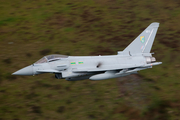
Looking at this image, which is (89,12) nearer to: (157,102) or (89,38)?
(89,38)

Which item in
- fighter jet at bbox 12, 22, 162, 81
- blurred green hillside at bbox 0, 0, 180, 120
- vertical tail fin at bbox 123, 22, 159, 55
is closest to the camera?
fighter jet at bbox 12, 22, 162, 81

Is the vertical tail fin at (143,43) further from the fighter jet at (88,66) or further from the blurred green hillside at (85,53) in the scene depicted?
the blurred green hillside at (85,53)

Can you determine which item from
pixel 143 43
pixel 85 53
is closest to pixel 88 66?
pixel 143 43

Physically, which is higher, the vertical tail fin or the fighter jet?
the vertical tail fin

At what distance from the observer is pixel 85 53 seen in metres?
32.6

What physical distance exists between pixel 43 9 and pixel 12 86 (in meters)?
15.6

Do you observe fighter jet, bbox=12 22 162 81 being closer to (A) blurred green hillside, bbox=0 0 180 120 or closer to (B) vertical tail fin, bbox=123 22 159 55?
(B) vertical tail fin, bbox=123 22 159 55

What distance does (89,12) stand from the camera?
3888 cm

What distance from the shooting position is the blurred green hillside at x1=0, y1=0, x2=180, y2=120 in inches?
1069

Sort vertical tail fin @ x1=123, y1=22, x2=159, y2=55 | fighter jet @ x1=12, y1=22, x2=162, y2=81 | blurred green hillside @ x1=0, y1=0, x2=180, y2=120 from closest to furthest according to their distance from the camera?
fighter jet @ x1=12, y1=22, x2=162, y2=81
vertical tail fin @ x1=123, y1=22, x2=159, y2=55
blurred green hillside @ x1=0, y1=0, x2=180, y2=120

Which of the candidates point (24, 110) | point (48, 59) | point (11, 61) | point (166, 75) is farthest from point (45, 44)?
point (166, 75)

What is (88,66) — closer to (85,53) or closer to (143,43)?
(143,43)

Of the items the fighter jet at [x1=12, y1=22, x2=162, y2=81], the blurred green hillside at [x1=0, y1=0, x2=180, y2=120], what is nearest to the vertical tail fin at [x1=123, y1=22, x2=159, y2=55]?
the fighter jet at [x1=12, y1=22, x2=162, y2=81]

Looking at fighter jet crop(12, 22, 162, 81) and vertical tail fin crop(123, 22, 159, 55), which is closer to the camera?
fighter jet crop(12, 22, 162, 81)
